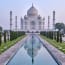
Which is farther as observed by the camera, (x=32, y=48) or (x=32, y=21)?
(x=32, y=21)

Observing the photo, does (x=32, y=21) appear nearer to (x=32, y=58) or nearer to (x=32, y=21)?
(x=32, y=21)

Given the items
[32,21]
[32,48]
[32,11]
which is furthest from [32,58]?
[32,21]

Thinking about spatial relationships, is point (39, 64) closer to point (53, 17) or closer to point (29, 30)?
point (53, 17)

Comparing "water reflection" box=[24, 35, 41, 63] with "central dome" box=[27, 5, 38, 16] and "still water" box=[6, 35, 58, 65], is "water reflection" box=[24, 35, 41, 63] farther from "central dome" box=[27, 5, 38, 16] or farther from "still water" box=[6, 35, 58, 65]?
"central dome" box=[27, 5, 38, 16]

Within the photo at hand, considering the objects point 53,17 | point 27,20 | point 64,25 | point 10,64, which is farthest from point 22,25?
point 10,64

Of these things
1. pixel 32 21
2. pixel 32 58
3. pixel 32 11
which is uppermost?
pixel 32 11

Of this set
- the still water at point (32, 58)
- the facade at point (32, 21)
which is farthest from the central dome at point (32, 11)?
the still water at point (32, 58)

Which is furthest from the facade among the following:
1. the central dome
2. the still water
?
the still water

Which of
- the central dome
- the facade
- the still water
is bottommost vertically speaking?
the still water
